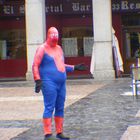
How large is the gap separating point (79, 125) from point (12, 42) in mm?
16448

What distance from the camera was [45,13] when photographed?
2545cm

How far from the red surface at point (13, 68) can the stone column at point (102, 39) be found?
4782 millimetres

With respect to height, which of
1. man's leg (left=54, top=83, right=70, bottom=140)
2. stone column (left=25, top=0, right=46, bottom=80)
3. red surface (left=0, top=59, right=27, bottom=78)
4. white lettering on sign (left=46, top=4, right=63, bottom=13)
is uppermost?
white lettering on sign (left=46, top=4, right=63, bottom=13)

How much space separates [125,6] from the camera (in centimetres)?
2541

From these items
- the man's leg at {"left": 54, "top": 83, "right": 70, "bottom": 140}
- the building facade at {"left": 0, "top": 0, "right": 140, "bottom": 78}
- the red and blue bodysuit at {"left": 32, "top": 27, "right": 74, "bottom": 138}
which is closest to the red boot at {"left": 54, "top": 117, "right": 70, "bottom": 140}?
the man's leg at {"left": 54, "top": 83, "right": 70, "bottom": 140}

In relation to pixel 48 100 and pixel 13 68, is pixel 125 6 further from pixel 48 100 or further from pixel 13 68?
pixel 48 100

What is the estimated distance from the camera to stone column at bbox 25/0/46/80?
2361cm

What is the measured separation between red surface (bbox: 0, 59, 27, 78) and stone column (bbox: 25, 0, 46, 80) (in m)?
2.80

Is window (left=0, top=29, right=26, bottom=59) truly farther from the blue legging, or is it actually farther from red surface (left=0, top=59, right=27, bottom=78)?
the blue legging

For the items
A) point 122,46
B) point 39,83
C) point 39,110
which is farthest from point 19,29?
point 39,83

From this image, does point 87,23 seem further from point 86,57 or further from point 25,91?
point 25,91

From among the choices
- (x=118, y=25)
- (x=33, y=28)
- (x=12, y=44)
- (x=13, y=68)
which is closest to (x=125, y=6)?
(x=118, y=25)

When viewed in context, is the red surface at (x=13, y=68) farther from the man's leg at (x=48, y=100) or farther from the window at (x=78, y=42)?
the man's leg at (x=48, y=100)

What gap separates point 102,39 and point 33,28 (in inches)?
124
